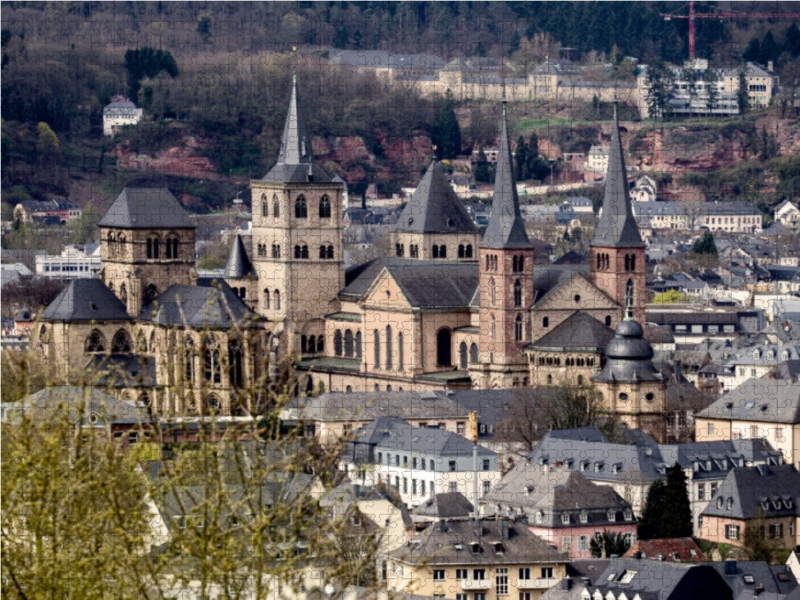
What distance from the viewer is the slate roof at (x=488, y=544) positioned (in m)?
33.8

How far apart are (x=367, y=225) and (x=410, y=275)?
46.4 meters

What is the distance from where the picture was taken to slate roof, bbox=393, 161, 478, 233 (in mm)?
62531

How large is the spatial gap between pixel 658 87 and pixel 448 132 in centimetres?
2155

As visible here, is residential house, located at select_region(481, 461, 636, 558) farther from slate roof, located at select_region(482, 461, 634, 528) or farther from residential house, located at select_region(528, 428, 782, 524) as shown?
residential house, located at select_region(528, 428, 782, 524)

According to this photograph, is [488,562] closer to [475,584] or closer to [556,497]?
[475,584]

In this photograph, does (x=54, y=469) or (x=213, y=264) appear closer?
(x=54, y=469)

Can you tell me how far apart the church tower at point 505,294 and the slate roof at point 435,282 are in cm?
159

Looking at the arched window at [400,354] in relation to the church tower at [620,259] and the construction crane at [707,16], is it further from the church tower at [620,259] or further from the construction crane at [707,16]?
the construction crane at [707,16]

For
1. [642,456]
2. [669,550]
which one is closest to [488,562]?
[669,550]

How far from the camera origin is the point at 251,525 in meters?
12.4

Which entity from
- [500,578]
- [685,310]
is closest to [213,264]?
[685,310]

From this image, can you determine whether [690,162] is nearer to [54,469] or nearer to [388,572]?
[388,572]

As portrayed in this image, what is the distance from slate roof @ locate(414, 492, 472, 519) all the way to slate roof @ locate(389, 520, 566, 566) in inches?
94.7

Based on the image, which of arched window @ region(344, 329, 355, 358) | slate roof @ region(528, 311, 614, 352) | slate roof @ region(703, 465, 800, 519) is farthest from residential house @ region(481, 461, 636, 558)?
arched window @ region(344, 329, 355, 358)
